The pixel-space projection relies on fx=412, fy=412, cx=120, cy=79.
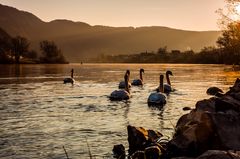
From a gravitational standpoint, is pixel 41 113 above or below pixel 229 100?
below

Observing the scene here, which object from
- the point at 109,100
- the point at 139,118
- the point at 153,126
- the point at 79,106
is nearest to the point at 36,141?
the point at 153,126

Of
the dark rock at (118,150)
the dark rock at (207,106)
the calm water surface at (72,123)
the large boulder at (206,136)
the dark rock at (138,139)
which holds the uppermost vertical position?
the dark rock at (207,106)

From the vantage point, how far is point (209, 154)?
1075 centimetres

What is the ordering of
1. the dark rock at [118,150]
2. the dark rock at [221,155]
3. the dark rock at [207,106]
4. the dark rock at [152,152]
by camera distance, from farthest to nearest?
the dark rock at [207,106]
the dark rock at [118,150]
the dark rock at [152,152]
the dark rock at [221,155]

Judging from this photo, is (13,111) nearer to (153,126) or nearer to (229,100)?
(153,126)

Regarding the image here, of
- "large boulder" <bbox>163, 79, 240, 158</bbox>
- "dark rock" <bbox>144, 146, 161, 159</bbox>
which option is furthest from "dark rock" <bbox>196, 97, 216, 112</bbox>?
"dark rock" <bbox>144, 146, 161, 159</bbox>

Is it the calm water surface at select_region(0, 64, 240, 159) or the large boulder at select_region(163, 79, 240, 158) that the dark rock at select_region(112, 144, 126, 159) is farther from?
the large boulder at select_region(163, 79, 240, 158)

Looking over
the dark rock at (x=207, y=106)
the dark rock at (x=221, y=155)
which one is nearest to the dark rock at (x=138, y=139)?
the dark rock at (x=207, y=106)

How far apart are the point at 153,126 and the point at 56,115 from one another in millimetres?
7619

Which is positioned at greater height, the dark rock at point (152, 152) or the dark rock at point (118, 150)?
the dark rock at point (152, 152)

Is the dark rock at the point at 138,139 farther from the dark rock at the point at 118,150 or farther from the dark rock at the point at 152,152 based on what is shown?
the dark rock at the point at 152,152

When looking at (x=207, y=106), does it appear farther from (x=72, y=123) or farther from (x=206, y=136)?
(x=72, y=123)

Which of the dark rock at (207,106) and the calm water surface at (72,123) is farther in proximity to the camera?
the calm water surface at (72,123)

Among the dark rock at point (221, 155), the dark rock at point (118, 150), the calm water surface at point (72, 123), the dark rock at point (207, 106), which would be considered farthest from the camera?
the calm water surface at point (72, 123)
